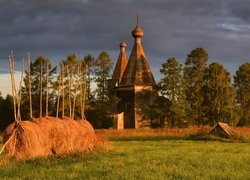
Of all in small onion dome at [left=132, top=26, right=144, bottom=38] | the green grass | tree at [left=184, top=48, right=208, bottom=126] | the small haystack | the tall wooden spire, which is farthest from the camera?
the tall wooden spire

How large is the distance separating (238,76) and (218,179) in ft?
168

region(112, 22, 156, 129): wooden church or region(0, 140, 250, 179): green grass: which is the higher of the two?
region(112, 22, 156, 129): wooden church

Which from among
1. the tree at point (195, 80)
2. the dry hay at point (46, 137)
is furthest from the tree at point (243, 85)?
the dry hay at point (46, 137)

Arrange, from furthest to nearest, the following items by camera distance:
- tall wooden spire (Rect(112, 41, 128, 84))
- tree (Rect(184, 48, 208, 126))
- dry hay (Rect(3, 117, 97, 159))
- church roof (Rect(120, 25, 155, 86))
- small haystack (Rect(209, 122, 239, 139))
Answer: tall wooden spire (Rect(112, 41, 128, 84)) < church roof (Rect(120, 25, 155, 86)) < tree (Rect(184, 48, 208, 126)) < small haystack (Rect(209, 122, 239, 139)) < dry hay (Rect(3, 117, 97, 159))

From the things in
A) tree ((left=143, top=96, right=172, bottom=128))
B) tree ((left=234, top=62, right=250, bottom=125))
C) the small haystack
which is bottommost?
the small haystack

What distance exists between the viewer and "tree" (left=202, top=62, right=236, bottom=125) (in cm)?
5206

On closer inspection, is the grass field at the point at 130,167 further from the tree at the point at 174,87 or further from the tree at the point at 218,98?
the tree at the point at 218,98

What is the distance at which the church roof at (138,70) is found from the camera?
53906mm

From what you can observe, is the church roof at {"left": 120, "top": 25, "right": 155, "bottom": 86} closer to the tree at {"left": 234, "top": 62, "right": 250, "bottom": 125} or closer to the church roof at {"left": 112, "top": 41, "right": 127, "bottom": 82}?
the church roof at {"left": 112, "top": 41, "right": 127, "bottom": 82}

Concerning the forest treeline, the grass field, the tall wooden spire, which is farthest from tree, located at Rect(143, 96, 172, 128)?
the grass field

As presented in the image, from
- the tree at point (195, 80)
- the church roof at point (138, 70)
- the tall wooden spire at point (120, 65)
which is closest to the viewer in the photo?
the tree at point (195, 80)

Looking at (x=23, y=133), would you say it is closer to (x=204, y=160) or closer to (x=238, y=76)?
(x=204, y=160)

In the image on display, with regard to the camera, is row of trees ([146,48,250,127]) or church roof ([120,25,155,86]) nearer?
row of trees ([146,48,250,127])

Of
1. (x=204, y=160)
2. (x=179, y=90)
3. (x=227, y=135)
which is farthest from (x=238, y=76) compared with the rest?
(x=204, y=160)
